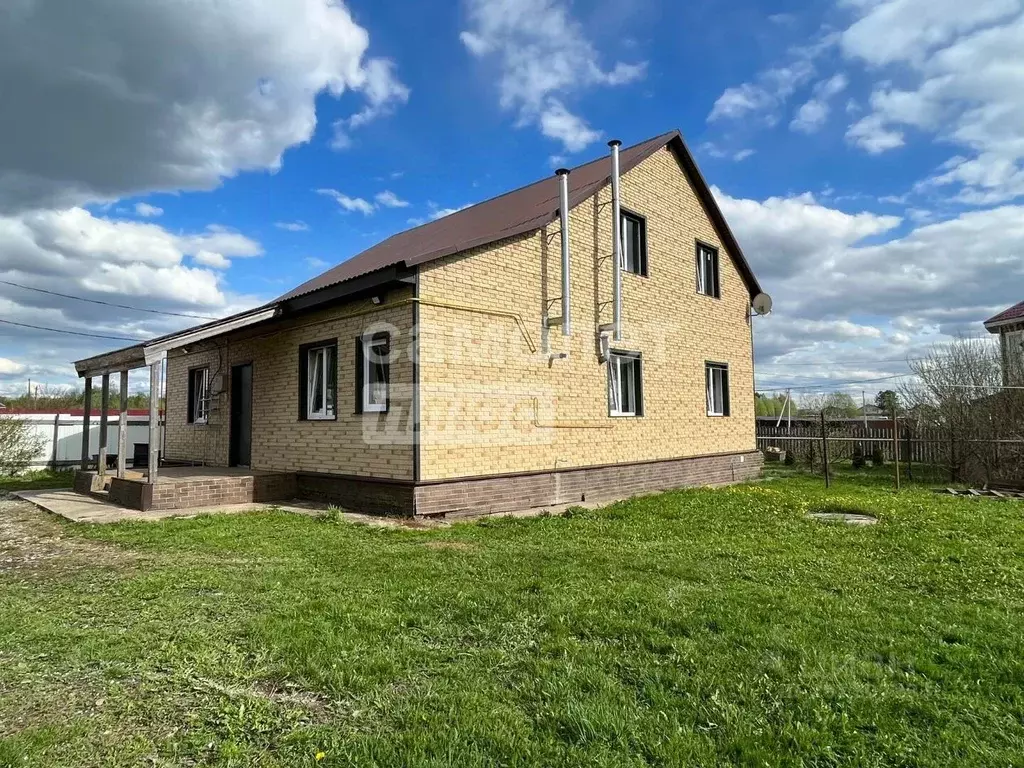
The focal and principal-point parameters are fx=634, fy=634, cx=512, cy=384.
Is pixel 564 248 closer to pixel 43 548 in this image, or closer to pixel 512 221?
pixel 512 221

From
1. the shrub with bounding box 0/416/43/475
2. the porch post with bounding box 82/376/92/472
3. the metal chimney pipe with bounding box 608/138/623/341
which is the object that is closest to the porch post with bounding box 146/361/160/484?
the porch post with bounding box 82/376/92/472

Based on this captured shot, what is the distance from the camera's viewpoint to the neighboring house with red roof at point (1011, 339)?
14.1 metres

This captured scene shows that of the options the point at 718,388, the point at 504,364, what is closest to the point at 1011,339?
the point at 718,388

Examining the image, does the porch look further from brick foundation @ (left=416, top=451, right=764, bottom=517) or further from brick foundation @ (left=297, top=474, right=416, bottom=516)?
brick foundation @ (left=416, top=451, right=764, bottom=517)

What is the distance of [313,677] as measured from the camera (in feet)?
10.8

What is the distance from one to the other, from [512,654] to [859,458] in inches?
669

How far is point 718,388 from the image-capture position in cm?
1512

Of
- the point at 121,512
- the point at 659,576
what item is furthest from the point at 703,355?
the point at 121,512

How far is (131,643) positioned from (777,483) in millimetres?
12763

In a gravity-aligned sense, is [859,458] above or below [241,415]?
below

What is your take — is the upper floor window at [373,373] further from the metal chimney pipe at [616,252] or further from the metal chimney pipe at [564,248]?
the metal chimney pipe at [616,252]

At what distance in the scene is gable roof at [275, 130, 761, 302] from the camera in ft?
34.4

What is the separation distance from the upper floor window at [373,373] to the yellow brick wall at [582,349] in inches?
34.7

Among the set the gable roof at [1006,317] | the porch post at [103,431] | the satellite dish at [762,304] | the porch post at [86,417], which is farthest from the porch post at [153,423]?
the gable roof at [1006,317]
